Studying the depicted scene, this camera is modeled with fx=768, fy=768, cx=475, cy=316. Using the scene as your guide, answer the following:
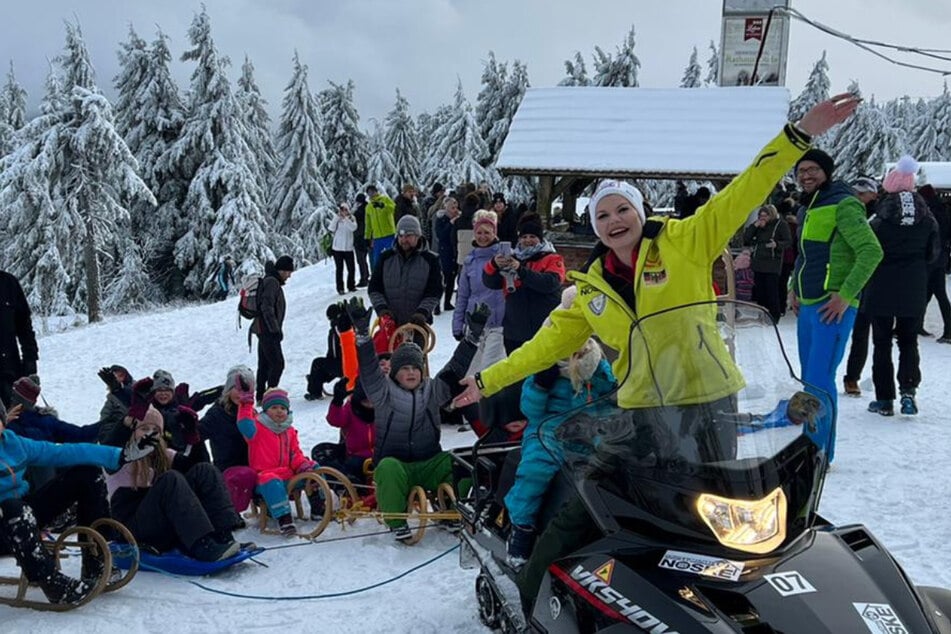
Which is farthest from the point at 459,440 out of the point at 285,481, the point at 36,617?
the point at 36,617

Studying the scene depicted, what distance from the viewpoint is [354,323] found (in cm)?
486

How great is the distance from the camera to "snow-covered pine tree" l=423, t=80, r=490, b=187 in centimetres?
3369

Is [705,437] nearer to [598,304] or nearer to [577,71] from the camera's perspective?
[598,304]

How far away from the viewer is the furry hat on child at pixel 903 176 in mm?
6474

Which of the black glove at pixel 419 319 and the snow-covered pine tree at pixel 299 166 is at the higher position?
the snow-covered pine tree at pixel 299 166

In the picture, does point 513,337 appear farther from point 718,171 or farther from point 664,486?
point 718,171

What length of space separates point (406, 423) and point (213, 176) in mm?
22973

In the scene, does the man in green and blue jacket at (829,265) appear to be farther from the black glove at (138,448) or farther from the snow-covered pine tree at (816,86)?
the snow-covered pine tree at (816,86)

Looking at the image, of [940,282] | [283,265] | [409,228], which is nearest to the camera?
[409,228]

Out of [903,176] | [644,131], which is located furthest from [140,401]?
[644,131]

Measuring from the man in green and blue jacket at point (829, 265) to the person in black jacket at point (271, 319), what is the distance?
19.3 feet

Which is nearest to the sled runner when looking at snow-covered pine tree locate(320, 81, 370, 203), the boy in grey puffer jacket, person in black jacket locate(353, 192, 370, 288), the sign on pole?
the boy in grey puffer jacket

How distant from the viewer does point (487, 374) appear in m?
3.52

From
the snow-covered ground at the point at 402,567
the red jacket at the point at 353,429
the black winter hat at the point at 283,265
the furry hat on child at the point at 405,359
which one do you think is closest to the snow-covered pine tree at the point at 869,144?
the snow-covered ground at the point at 402,567
